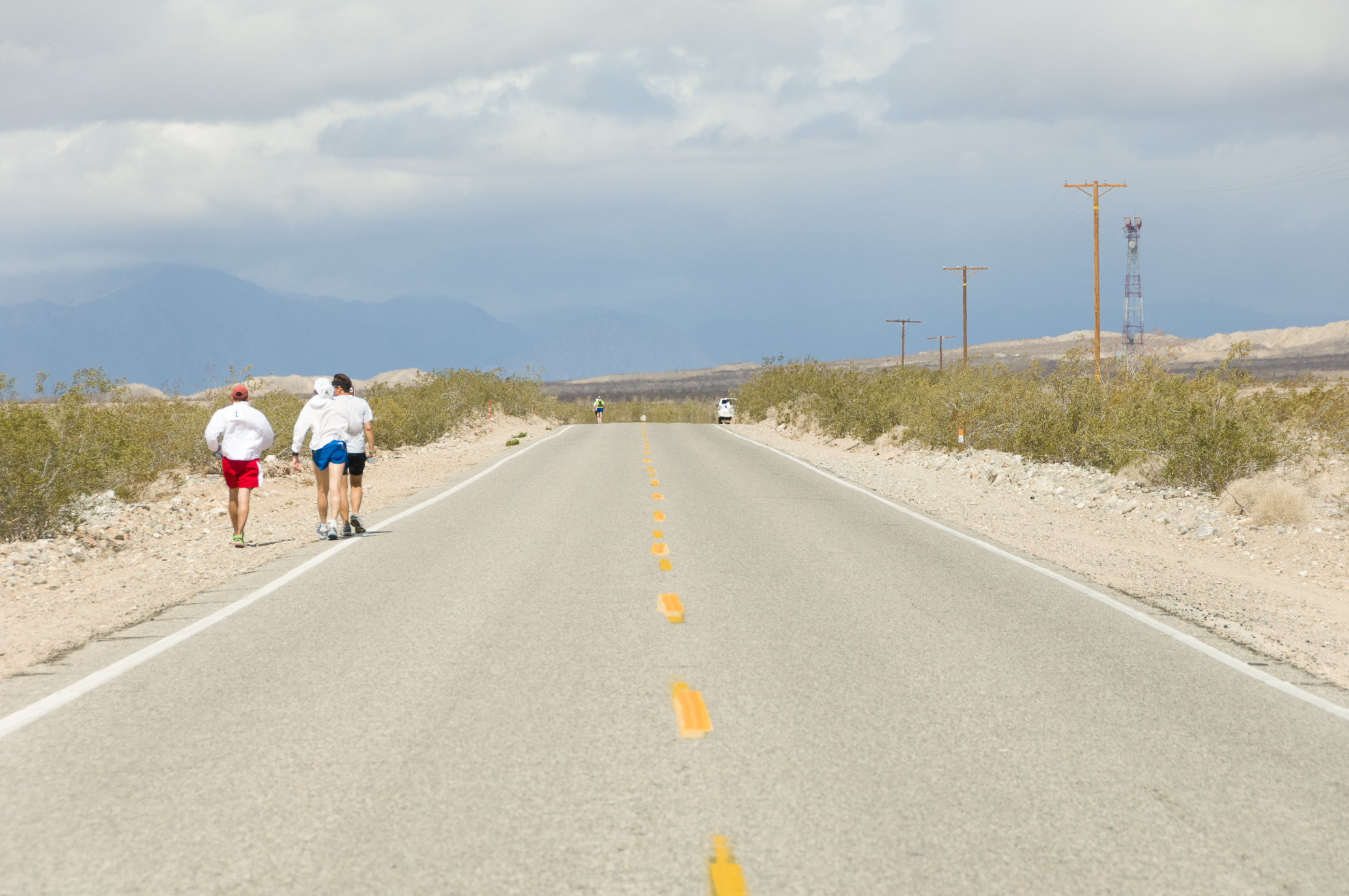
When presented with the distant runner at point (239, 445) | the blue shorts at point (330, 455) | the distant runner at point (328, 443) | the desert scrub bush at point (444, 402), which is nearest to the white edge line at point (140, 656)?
the distant runner at point (328, 443)

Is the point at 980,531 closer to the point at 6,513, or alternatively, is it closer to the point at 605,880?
the point at 605,880

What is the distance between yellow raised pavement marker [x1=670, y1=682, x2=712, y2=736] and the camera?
5.23m

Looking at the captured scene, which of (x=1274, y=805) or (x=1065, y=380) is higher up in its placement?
(x=1065, y=380)

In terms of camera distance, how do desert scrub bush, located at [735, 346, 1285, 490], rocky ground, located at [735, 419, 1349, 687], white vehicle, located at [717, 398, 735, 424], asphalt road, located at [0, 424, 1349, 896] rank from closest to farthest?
1. asphalt road, located at [0, 424, 1349, 896]
2. rocky ground, located at [735, 419, 1349, 687]
3. desert scrub bush, located at [735, 346, 1285, 490]
4. white vehicle, located at [717, 398, 735, 424]

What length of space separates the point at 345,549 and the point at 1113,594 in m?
7.60

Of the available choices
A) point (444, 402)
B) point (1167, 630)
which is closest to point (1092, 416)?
point (1167, 630)

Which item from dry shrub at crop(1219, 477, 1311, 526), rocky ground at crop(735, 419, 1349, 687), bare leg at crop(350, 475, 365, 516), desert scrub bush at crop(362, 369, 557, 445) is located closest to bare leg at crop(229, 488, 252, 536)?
bare leg at crop(350, 475, 365, 516)

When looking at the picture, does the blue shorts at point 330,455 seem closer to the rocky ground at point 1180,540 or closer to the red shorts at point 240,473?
the red shorts at point 240,473

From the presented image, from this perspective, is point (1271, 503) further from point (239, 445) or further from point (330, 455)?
point (239, 445)

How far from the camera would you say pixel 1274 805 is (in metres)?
4.37

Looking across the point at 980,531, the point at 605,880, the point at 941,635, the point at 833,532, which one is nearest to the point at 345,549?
the point at 833,532

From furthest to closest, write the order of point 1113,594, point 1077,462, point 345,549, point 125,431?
point 1077,462 < point 125,431 < point 345,549 < point 1113,594

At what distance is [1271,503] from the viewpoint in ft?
43.5

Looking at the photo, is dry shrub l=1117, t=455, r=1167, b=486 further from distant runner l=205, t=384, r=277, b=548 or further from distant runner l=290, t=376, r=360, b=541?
distant runner l=205, t=384, r=277, b=548
